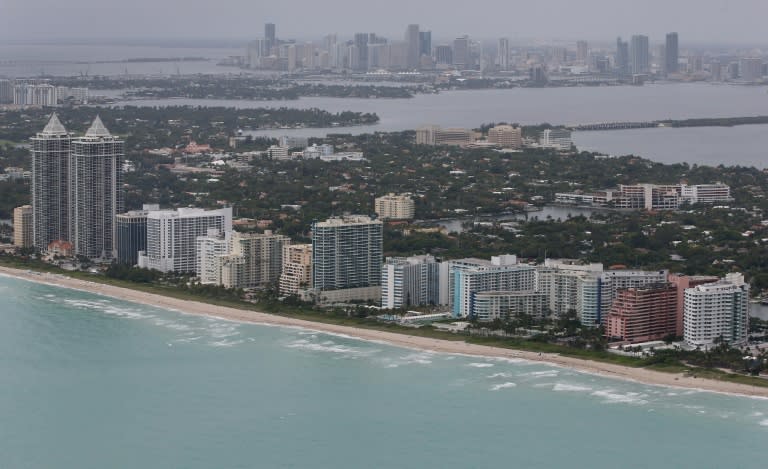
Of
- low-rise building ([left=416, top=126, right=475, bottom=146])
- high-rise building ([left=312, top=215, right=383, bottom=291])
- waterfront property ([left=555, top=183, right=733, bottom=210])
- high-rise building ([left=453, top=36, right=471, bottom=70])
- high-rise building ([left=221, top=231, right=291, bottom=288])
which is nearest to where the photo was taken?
high-rise building ([left=312, top=215, right=383, bottom=291])

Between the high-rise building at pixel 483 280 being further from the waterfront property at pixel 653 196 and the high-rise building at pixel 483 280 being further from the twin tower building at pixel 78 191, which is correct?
the waterfront property at pixel 653 196

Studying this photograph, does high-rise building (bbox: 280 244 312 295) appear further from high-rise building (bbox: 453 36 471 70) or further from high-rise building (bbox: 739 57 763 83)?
high-rise building (bbox: 453 36 471 70)

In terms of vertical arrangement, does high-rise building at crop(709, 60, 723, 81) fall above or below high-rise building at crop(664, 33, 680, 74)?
below

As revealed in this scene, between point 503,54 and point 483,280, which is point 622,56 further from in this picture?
point 483,280

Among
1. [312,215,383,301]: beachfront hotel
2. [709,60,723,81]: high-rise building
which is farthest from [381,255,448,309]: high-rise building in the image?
[709,60,723,81]: high-rise building

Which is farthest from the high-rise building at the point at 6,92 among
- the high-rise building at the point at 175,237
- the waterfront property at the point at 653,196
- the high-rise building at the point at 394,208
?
the high-rise building at the point at 175,237

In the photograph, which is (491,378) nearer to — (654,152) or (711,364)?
(711,364)

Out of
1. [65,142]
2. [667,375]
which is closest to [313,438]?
[667,375]
